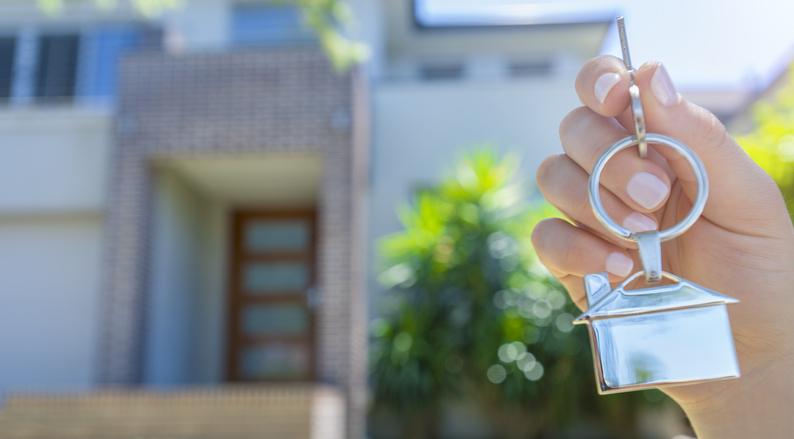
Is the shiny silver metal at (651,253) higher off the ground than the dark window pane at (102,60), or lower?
lower

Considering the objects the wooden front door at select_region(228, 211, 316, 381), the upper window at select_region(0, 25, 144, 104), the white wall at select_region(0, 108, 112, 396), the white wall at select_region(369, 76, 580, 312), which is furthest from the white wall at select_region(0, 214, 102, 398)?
the white wall at select_region(369, 76, 580, 312)

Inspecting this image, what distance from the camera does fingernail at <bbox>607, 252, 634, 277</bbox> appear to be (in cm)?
62

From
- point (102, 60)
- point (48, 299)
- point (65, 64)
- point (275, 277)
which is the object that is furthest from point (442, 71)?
point (48, 299)

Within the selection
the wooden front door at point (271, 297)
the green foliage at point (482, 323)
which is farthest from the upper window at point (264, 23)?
the green foliage at point (482, 323)

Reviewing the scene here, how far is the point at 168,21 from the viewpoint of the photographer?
11.1 metres

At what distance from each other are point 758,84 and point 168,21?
934 cm

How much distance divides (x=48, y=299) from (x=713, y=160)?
8.87 meters

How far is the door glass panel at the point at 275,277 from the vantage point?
350 inches

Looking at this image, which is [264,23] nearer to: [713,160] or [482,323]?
[482,323]

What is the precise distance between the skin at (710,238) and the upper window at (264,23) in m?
10.2

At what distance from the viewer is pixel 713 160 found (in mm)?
637

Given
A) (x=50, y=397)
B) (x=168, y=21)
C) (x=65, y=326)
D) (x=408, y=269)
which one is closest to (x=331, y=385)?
(x=408, y=269)

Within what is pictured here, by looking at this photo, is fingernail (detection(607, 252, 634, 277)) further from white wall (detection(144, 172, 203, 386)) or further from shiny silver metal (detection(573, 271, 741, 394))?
white wall (detection(144, 172, 203, 386))

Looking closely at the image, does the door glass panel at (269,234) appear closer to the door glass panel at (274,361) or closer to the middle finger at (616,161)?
the door glass panel at (274,361)
